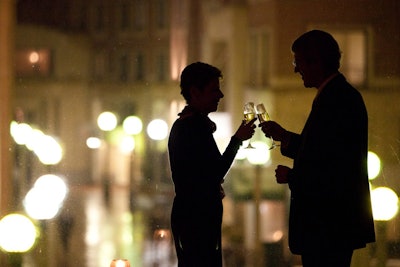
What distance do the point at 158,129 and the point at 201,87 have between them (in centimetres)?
270

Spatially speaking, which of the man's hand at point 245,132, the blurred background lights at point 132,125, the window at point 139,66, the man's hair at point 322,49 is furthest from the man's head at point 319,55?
the blurred background lights at point 132,125

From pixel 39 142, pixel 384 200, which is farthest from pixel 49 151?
pixel 384 200

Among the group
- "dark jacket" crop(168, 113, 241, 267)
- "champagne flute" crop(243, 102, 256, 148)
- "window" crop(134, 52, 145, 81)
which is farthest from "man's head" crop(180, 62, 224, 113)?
"window" crop(134, 52, 145, 81)

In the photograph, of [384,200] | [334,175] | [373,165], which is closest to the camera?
[334,175]

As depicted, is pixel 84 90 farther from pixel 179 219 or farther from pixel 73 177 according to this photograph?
pixel 179 219

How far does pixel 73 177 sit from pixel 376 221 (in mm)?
2219

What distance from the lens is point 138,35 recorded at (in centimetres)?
771

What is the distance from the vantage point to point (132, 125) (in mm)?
7746

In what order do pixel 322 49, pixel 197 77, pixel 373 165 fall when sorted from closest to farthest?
pixel 322 49 < pixel 197 77 < pixel 373 165

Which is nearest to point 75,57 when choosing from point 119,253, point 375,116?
point 119,253

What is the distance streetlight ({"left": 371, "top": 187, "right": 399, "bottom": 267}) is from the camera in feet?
24.5

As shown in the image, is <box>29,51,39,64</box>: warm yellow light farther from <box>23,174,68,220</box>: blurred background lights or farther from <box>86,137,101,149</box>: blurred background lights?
<box>23,174,68,220</box>: blurred background lights

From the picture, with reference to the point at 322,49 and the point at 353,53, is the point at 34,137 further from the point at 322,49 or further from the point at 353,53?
the point at 322,49

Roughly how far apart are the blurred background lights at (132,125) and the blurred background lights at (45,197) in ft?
2.00
